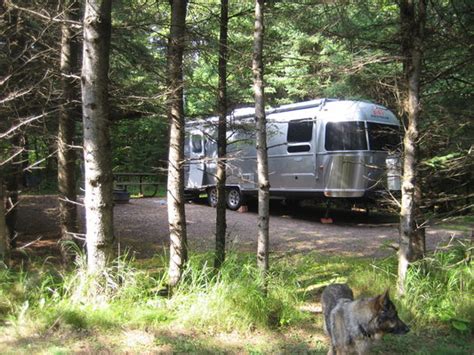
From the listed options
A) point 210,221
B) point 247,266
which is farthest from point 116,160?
point 247,266

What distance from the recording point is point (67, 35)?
21.4ft

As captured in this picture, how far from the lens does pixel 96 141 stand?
5.24 meters

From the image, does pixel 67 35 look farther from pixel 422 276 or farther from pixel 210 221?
pixel 210 221

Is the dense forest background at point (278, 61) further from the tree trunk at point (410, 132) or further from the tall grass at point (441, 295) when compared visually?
the tall grass at point (441, 295)

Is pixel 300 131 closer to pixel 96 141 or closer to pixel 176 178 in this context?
pixel 176 178

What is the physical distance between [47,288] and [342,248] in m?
6.56

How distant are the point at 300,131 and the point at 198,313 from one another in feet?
31.6

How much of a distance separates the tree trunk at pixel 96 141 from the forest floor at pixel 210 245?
3.29 ft

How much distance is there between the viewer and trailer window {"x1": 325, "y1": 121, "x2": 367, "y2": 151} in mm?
12641

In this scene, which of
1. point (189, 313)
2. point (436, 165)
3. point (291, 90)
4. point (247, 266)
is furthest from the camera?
point (291, 90)

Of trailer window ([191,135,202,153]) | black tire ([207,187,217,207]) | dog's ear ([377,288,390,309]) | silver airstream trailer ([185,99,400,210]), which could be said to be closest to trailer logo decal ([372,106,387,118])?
silver airstream trailer ([185,99,400,210])

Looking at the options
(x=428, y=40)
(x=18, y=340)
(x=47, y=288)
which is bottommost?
(x=18, y=340)

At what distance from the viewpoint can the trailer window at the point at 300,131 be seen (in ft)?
44.7

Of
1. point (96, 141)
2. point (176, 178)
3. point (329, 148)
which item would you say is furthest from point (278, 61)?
point (329, 148)
